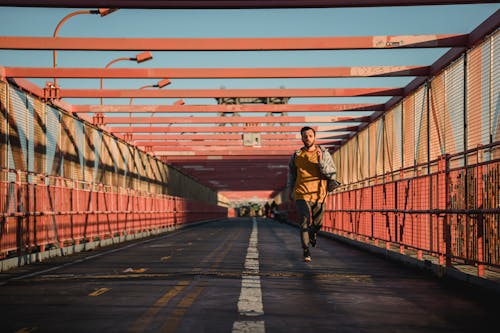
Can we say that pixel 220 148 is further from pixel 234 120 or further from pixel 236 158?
pixel 234 120

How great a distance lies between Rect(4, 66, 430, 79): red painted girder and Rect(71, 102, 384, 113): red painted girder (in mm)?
6374

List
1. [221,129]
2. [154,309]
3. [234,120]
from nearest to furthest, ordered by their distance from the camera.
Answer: [154,309] < [234,120] < [221,129]

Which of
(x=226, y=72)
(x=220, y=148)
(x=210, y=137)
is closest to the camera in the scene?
(x=226, y=72)

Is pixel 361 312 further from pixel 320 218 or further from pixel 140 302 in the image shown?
pixel 320 218

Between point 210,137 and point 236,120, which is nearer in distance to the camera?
point 236,120

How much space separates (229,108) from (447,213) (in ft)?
57.4

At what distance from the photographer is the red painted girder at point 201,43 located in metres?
17.0

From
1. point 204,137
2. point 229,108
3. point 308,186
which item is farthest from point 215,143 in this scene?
point 308,186

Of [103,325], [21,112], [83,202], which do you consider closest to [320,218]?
[103,325]

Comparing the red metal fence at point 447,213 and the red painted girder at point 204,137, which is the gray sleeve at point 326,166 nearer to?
the red metal fence at point 447,213

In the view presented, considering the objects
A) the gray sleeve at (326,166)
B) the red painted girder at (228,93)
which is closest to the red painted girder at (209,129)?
the red painted girder at (228,93)

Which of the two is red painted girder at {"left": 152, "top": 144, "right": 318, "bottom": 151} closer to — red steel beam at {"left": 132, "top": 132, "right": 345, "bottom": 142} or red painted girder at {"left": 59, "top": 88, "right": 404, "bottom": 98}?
red steel beam at {"left": 132, "top": 132, "right": 345, "bottom": 142}

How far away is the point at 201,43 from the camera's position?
17031mm

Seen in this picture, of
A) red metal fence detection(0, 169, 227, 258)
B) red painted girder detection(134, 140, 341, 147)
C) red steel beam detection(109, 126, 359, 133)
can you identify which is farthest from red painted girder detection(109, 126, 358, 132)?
red metal fence detection(0, 169, 227, 258)
